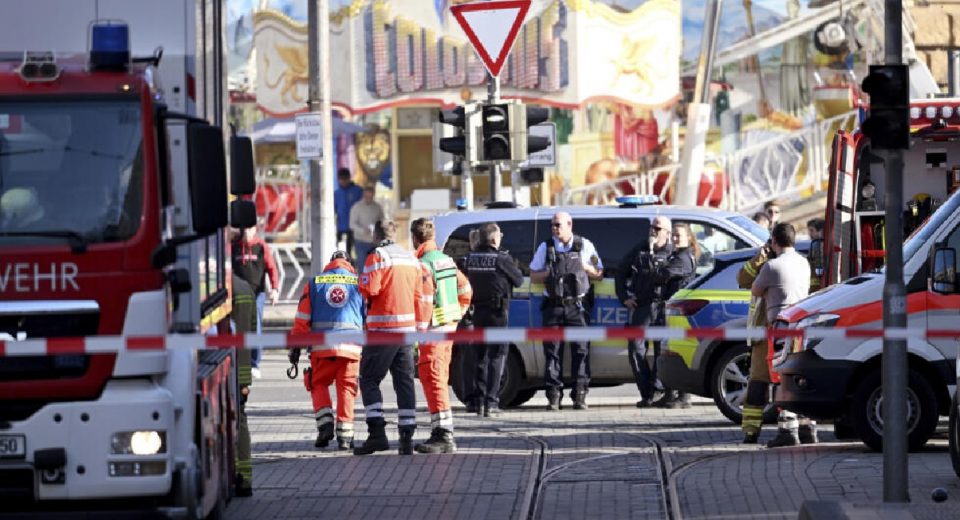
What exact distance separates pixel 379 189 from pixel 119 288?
85.6ft

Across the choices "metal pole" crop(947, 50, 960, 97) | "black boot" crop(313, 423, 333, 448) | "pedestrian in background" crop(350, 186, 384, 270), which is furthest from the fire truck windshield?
"pedestrian in background" crop(350, 186, 384, 270)

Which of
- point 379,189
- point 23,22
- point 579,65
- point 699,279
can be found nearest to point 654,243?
point 699,279

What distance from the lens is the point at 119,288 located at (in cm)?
950

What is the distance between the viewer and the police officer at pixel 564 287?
723 inches

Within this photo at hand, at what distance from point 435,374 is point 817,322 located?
9.32 feet

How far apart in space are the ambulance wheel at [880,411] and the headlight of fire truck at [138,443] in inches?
249

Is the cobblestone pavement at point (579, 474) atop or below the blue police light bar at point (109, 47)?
below

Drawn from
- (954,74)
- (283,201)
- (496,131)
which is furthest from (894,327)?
(283,201)

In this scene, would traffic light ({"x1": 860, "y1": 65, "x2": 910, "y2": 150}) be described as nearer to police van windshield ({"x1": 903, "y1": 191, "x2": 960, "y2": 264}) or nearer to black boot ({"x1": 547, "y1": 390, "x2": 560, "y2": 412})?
police van windshield ({"x1": 903, "y1": 191, "x2": 960, "y2": 264})

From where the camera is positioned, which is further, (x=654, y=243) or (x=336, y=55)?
(x=336, y=55)

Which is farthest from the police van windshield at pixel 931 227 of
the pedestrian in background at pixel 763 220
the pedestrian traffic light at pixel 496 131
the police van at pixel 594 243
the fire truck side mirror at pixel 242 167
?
the pedestrian in background at pixel 763 220

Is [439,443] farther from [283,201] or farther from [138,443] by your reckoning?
[283,201]

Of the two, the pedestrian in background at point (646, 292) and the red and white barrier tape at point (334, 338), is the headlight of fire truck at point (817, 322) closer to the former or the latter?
the red and white barrier tape at point (334, 338)

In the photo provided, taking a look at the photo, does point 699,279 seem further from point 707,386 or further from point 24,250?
point 24,250
